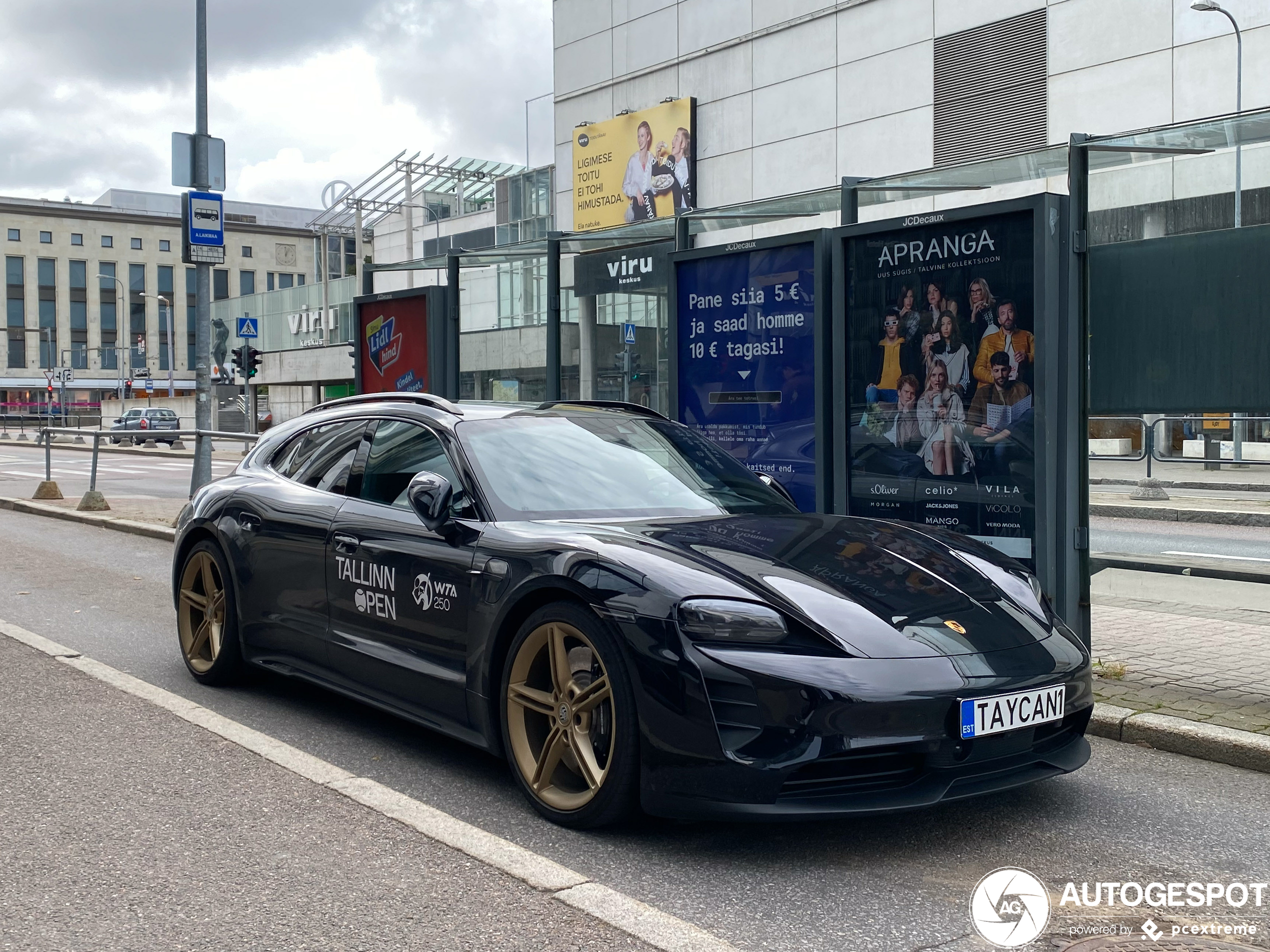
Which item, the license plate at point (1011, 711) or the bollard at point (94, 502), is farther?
the bollard at point (94, 502)

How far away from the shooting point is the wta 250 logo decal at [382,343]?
11.1m

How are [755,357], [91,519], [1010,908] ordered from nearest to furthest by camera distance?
[1010,908] < [755,357] < [91,519]

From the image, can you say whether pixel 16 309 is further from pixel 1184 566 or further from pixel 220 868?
pixel 220 868

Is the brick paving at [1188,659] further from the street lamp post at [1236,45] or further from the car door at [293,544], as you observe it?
the street lamp post at [1236,45]

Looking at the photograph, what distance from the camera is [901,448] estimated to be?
6.85 meters

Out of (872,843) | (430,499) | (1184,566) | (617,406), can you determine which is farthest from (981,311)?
(872,843)

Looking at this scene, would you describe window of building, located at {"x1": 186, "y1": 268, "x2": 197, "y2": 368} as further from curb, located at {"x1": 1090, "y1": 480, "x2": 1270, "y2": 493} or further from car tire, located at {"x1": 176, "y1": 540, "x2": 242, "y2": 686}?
car tire, located at {"x1": 176, "y1": 540, "x2": 242, "y2": 686}

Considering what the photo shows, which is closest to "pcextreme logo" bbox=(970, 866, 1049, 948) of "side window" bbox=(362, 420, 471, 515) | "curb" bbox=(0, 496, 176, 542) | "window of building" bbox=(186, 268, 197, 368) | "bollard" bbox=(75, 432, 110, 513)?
"side window" bbox=(362, 420, 471, 515)

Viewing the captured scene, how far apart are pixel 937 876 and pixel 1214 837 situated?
1.10 meters

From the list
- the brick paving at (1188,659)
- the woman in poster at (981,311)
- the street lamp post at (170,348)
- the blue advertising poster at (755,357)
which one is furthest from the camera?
the street lamp post at (170,348)

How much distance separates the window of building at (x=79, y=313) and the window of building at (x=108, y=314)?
1.22 m

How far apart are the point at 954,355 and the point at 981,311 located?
274 mm

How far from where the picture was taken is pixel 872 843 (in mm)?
3969

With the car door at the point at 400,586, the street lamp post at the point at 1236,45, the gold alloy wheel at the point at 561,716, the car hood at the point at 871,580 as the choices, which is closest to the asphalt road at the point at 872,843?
the gold alloy wheel at the point at 561,716
